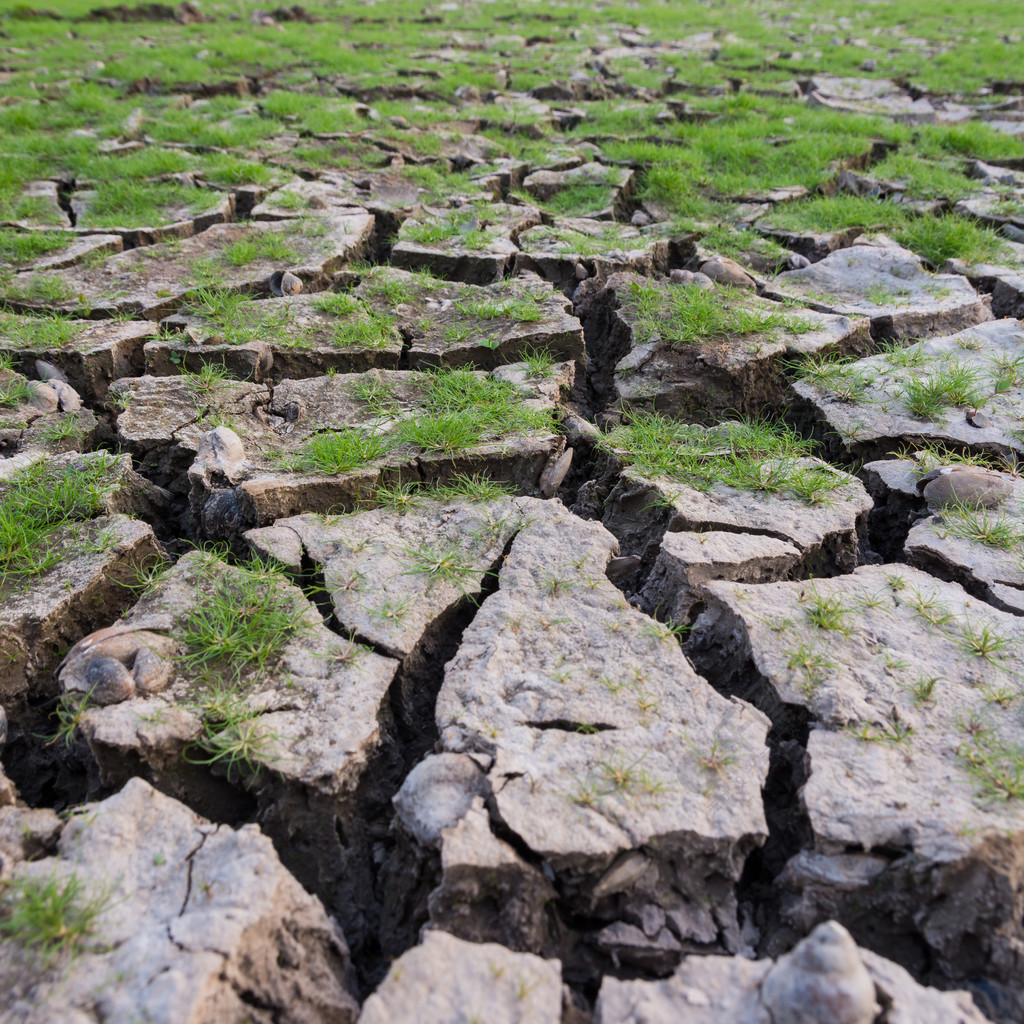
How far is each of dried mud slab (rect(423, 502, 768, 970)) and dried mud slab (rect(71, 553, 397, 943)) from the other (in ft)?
0.63

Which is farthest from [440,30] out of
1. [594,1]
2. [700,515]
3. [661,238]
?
[700,515]

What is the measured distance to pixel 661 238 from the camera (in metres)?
4.10

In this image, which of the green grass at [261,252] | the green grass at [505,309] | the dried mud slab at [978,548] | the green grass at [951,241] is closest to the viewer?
the dried mud slab at [978,548]

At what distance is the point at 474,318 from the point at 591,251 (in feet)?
3.05

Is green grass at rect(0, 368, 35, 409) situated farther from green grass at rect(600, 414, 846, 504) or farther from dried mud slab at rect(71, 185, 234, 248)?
green grass at rect(600, 414, 846, 504)

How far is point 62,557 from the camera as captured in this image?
213 cm

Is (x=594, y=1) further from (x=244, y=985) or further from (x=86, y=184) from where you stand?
(x=244, y=985)

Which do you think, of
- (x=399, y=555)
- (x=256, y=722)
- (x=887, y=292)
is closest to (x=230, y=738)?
(x=256, y=722)

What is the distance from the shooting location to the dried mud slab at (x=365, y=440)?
2.37 meters

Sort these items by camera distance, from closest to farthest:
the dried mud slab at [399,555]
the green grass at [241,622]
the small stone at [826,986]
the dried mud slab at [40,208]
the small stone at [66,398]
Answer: the small stone at [826,986], the green grass at [241,622], the dried mud slab at [399,555], the small stone at [66,398], the dried mud slab at [40,208]

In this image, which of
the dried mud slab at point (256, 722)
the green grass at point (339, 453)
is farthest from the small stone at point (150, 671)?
the green grass at point (339, 453)

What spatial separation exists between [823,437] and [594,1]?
12494 millimetres

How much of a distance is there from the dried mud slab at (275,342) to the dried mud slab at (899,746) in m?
1.83

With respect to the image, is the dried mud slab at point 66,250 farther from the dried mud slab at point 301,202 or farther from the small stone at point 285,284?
the small stone at point 285,284
